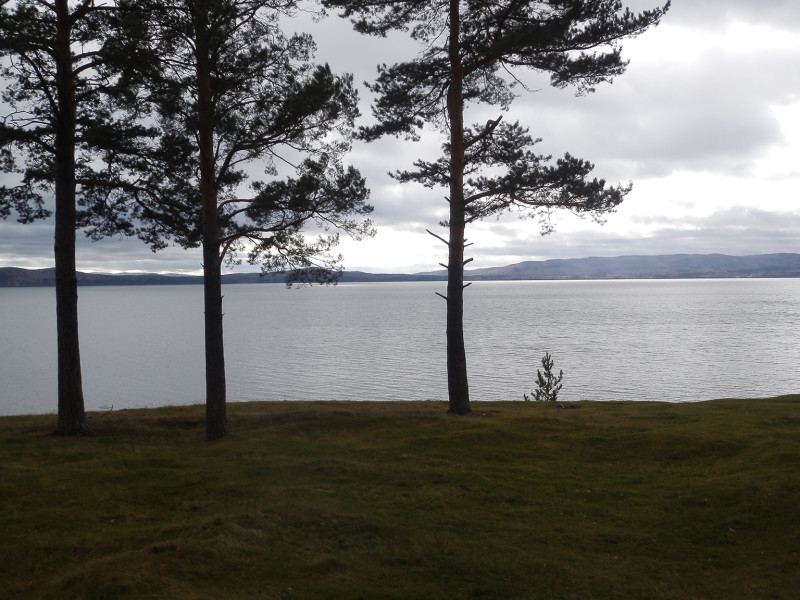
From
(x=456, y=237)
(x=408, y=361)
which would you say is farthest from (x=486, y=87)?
(x=408, y=361)

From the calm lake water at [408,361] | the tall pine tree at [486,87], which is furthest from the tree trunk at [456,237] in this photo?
the calm lake water at [408,361]

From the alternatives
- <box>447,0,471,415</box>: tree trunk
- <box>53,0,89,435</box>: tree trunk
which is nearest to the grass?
<box>53,0,89,435</box>: tree trunk

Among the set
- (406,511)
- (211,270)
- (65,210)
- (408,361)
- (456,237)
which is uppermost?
(65,210)

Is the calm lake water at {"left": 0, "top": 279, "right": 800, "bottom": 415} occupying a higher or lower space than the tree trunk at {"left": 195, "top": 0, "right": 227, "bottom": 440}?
lower

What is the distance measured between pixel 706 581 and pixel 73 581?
6761mm

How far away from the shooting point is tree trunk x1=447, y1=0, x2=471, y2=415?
16500 mm

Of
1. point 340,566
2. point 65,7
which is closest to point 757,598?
point 340,566

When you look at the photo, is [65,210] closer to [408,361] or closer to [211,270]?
[211,270]

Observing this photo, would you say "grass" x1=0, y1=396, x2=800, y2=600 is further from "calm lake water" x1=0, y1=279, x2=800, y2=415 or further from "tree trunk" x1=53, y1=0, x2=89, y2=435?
"calm lake water" x1=0, y1=279, x2=800, y2=415

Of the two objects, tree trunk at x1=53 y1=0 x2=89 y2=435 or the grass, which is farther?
tree trunk at x1=53 y1=0 x2=89 y2=435

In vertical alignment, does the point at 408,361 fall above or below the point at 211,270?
below

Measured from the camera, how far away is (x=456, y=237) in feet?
55.0

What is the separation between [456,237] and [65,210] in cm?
903

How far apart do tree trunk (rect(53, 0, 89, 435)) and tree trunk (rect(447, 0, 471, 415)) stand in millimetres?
8672
